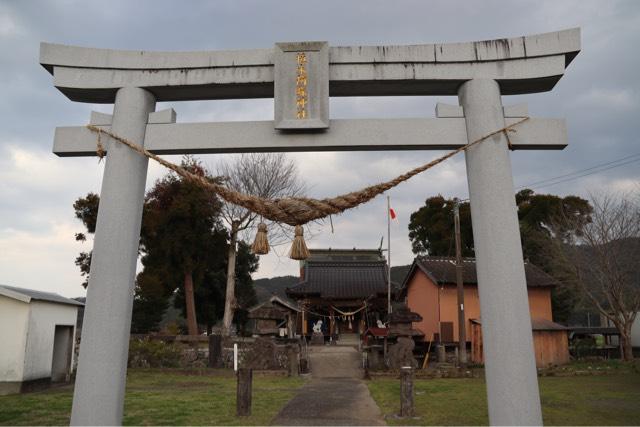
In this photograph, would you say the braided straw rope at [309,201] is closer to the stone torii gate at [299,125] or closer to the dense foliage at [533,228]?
the stone torii gate at [299,125]

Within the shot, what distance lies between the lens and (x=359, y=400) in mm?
10562

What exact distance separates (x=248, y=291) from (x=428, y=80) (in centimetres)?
2840

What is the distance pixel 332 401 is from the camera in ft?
34.0

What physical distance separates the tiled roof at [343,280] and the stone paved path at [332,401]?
26.0ft

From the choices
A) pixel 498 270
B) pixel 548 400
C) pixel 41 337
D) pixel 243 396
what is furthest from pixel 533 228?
pixel 498 270

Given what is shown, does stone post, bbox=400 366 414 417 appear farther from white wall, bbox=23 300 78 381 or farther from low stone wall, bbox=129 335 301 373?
white wall, bbox=23 300 78 381

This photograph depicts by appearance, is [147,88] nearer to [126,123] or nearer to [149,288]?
[126,123]

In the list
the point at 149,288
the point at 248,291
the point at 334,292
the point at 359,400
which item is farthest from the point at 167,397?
the point at 248,291

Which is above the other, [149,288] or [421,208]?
[421,208]

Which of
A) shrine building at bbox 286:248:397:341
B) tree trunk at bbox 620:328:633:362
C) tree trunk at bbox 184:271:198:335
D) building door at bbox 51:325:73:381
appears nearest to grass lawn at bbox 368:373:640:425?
tree trunk at bbox 620:328:633:362

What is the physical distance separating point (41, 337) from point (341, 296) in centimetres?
1634

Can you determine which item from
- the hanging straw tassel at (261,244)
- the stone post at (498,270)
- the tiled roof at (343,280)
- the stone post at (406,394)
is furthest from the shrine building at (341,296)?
the stone post at (498,270)

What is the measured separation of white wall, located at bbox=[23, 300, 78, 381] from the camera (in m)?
11.9

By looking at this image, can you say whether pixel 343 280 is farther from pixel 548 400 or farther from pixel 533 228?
pixel 548 400
